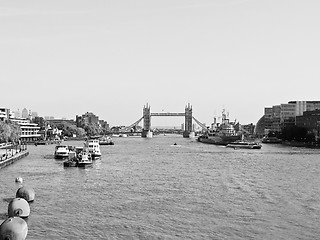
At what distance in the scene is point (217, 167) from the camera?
71.6m

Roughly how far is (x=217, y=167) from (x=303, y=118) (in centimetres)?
11641

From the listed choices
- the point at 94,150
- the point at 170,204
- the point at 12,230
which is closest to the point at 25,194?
the point at 170,204

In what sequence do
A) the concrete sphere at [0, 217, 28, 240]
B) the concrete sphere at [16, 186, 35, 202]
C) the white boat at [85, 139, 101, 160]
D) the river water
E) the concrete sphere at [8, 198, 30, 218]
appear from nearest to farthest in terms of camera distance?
the concrete sphere at [0, 217, 28, 240] < the river water < the concrete sphere at [8, 198, 30, 218] < the concrete sphere at [16, 186, 35, 202] < the white boat at [85, 139, 101, 160]

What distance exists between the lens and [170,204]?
39125mm

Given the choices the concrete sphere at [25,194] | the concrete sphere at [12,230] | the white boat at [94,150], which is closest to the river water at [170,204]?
the concrete sphere at [25,194]

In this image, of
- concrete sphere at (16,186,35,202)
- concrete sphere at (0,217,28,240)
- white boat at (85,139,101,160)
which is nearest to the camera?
concrete sphere at (0,217,28,240)

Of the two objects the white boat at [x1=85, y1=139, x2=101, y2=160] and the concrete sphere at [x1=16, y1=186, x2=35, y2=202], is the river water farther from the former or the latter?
the white boat at [x1=85, y1=139, x2=101, y2=160]

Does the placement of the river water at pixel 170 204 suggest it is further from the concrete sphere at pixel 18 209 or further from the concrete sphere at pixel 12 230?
the concrete sphere at pixel 12 230

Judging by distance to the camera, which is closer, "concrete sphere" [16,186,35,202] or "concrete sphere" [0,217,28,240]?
"concrete sphere" [0,217,28,240]

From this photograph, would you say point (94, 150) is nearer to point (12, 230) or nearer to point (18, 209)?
point (18, 209)

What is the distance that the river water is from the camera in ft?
102

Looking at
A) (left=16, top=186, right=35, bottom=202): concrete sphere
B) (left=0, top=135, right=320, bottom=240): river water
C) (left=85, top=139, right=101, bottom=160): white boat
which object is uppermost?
(left=85, top=139, right=101, bottom=160): white boat

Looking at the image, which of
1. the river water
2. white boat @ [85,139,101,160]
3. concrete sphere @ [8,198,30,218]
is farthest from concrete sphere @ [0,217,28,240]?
white boat @ [85,139,101,160]

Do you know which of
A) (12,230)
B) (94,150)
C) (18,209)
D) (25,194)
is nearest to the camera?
(12,230)
